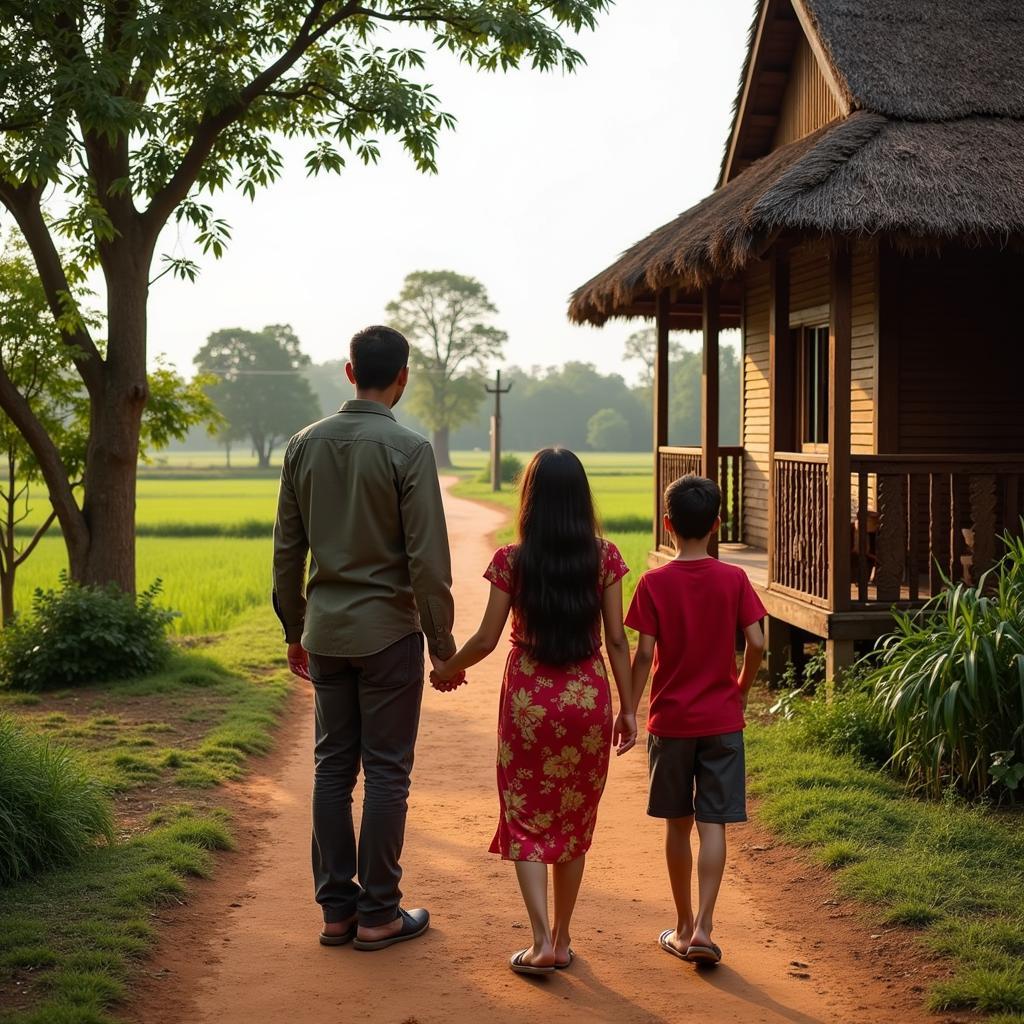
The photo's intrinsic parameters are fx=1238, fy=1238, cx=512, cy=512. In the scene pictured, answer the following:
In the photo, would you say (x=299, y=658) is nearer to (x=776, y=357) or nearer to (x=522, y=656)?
(x=522, y=656)

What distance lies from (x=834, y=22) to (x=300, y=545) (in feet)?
26.1

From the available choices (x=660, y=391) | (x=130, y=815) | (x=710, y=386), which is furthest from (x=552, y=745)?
(x=660, y=391)

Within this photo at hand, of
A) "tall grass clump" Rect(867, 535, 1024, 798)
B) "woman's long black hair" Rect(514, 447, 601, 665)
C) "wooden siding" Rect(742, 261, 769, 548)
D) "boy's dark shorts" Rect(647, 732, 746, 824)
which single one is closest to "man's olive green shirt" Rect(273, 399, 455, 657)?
"woman's long black hair" Rect(514, 447, 601, 665)

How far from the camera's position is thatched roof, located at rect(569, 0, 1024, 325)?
25.2ft

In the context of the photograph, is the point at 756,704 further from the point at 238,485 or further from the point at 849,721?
the point at 238,485

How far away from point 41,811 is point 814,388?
860cm

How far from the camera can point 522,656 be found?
4.10 metres

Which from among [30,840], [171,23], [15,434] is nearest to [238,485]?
[15,434]

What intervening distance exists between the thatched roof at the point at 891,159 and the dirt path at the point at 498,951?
391 cm

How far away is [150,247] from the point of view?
11.0 metres

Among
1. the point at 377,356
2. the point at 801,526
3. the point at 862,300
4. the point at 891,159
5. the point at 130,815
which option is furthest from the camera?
the point at 862,300

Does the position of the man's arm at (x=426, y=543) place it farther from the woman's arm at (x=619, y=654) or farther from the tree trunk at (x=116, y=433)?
the tree trunk at (x=116, y=433)

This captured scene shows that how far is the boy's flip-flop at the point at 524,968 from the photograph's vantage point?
4.15m

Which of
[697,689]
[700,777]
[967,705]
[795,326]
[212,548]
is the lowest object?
[212,548]
